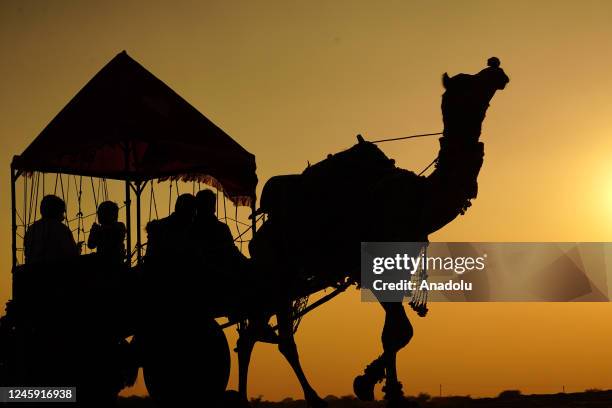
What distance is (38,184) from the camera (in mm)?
12844

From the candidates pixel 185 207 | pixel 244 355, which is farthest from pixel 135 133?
pixel 244 355

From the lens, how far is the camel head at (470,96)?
34.2ft

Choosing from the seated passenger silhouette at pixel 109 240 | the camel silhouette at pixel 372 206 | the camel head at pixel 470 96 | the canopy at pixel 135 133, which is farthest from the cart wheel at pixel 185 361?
the camel head at pixel 470 96

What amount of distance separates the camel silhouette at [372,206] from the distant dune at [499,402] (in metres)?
1.55

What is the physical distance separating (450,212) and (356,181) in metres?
0.99

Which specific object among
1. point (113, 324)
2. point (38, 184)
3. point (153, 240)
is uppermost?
point (38, 184)

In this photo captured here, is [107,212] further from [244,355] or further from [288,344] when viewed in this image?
[288,344]

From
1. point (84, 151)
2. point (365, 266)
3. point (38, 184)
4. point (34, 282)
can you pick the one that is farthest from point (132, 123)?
point (365, 266)

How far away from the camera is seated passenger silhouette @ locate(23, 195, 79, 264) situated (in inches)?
433

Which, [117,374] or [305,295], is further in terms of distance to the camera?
[305,295]

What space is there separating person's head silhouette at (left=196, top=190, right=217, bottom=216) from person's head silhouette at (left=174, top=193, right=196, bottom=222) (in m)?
0.62

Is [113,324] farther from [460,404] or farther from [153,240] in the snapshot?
[460,404]

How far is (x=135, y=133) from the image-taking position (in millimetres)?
12039

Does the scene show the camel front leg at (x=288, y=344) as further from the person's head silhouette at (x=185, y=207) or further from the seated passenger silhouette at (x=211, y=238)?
the person's head silhouette at (x=185, y=207)
